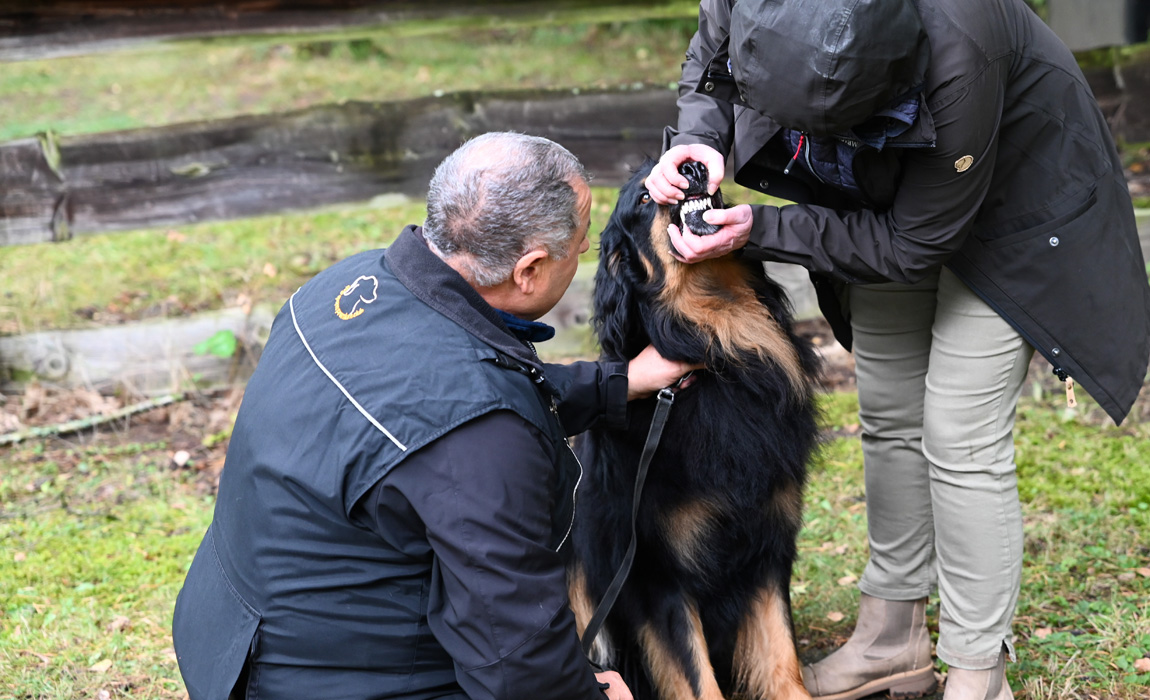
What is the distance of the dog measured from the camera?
267 centimetres

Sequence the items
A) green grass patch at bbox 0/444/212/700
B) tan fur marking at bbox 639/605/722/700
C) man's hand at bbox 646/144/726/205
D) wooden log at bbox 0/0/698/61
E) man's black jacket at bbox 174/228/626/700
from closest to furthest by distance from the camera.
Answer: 1. man's black jacket at bbox 174/228/626/700
2. man's hand at bbox 646/144/726/205
3. tan fur marking at bbox 639/605/722/700
4. green grass patch at bbox 0/444/212/700
5. wooden log at bbox 0/0/698/61

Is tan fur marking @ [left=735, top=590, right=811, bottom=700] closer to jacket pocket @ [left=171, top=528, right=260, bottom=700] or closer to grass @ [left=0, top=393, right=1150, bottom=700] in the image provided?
grass @ [left=0, top=393, right=1150, bottom=700]

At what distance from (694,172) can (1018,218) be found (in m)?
0.79

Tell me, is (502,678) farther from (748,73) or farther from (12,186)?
(12,186)

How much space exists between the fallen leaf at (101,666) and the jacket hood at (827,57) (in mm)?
2800

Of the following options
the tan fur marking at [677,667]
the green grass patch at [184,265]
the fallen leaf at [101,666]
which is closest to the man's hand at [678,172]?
the tan fur marking at [677,667]

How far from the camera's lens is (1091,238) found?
2.34 metres

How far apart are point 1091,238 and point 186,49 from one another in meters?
4.86

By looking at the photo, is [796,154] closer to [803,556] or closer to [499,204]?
[499,204]

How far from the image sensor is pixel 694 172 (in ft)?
8.11

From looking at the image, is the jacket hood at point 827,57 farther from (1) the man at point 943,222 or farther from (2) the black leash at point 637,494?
(2) the black leash at point 637,494

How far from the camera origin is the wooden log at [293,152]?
17.6ft

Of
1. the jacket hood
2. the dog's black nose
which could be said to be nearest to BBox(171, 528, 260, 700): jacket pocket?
the dog's black nose

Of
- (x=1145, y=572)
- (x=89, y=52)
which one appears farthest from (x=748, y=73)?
(x=89, y=52)
